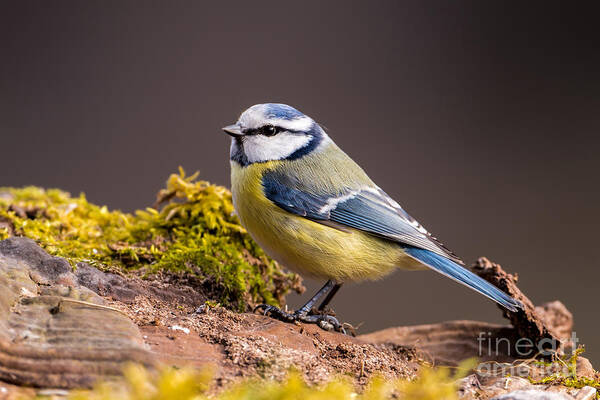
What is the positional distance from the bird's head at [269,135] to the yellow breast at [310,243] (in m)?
0.11

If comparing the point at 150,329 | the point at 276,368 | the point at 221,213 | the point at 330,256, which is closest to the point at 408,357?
the point at 330,256

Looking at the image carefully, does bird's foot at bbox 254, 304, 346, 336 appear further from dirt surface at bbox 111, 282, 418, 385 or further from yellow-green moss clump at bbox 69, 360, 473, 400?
yellow-green moss clump at bbox 69, 360, 473, 400

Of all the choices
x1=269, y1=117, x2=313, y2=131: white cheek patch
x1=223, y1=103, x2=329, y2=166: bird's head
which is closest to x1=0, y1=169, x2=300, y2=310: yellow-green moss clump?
x1=223, y1=103, x2=329, y2=166: bird's head

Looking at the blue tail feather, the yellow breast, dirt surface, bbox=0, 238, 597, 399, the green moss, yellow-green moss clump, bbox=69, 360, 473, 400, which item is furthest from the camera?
the yellow breast

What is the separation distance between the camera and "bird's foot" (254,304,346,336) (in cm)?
205

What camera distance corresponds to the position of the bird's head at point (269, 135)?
7.65 feet

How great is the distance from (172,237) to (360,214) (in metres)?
0.87

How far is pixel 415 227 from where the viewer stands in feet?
7.64

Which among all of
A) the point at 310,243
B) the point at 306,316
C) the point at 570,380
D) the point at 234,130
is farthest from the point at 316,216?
the point at 570,380

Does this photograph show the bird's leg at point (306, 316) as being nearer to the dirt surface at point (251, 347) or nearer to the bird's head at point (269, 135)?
the dirt surface at point (251, 347)

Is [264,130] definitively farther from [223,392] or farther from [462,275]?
[223,392]

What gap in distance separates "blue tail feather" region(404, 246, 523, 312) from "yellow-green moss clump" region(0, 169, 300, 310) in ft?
2.23

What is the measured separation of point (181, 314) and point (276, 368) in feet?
1.64

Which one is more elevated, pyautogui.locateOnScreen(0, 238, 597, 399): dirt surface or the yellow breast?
the yellow breast
